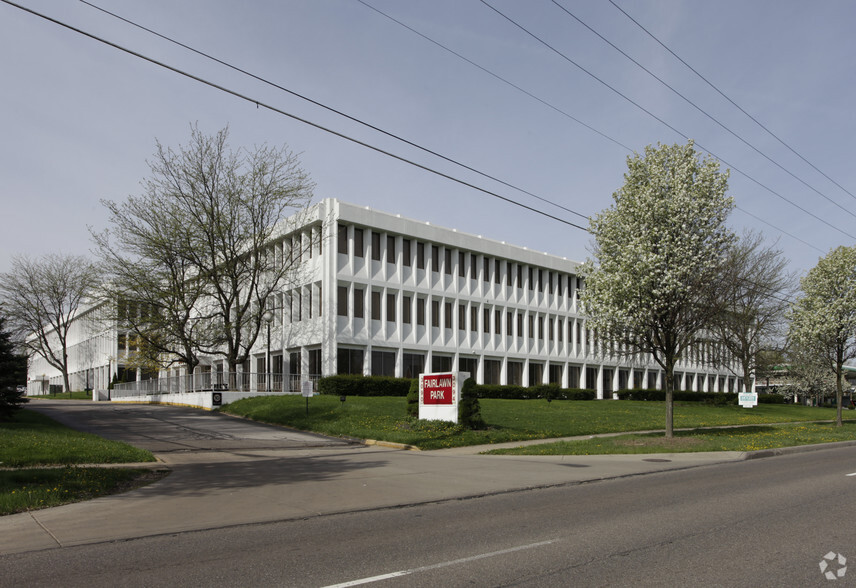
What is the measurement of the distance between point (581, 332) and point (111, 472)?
5084 centimetres

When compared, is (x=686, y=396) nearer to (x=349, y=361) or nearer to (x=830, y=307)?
(x=830, y=307)

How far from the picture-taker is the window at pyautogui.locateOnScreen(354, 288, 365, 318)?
4109 cm

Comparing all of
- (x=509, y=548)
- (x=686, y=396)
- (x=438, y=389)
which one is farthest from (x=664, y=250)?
(x=686, y=396)

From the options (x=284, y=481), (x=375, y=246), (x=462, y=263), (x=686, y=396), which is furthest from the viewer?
(x=686, y=396)

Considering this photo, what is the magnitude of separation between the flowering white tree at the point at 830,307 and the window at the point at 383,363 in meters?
23.1

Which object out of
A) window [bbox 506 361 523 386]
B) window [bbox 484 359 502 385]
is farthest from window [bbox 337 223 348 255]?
window [bbox 506 361 523 386]

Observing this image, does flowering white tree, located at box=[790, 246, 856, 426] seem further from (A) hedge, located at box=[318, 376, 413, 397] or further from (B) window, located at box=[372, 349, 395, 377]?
(B) window, located at box=[372, 349, 395, 377]

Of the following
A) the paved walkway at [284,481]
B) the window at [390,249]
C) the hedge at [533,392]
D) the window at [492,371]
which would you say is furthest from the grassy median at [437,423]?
the window at [492,371]

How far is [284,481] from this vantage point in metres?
12.2

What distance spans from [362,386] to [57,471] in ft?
84.3

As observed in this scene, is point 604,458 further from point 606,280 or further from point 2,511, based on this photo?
point 2,511

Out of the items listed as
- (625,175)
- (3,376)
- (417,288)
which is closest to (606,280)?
(625,175)

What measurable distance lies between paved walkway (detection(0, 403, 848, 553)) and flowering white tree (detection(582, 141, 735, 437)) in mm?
4996

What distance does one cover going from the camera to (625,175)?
2225 centimetres
